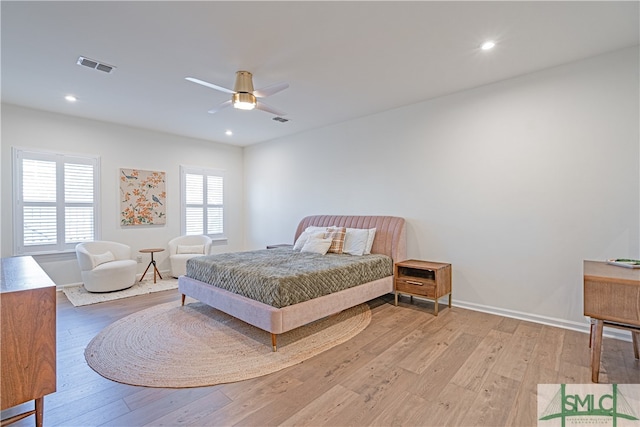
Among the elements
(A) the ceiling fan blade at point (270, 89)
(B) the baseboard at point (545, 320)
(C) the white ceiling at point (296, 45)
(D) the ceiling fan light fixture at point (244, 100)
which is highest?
(C) the white ceiling at point (296, 45)

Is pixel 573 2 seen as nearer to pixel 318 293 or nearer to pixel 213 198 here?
pixel 318 293

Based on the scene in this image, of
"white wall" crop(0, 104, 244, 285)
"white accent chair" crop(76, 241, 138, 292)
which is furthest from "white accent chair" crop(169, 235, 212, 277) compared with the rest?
"white accent chair" crop(76, 241, 138, 292)

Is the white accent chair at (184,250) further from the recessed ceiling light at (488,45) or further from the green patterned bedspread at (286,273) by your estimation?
the recessed ceiling light at (488,45)

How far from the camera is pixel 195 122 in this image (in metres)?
5.46

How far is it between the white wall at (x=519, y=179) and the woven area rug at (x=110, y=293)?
3.74 meters

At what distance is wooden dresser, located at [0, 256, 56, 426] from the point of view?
1556mm

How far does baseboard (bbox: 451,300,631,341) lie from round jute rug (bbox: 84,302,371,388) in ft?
4.71

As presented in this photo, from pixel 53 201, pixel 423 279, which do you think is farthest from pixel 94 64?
pixel 423 279

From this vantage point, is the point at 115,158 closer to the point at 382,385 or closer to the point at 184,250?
the point at 184,250

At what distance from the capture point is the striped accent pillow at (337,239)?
4.62 metres

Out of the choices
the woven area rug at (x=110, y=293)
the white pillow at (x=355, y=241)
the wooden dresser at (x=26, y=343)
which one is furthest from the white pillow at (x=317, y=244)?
the wooden dresser at (x=26, y=343)

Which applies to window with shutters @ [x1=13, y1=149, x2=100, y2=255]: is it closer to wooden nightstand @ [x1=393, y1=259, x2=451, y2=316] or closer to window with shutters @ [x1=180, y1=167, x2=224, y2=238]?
window with shutters @ [x1=180, y1=167, x2=224, y2=238]

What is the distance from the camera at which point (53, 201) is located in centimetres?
492

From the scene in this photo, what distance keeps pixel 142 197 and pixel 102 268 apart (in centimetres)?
171
